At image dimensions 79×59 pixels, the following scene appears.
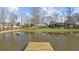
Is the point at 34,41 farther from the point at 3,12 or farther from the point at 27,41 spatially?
the point at 3,12

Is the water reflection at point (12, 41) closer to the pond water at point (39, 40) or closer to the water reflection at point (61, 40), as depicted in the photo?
the pond water at point (39, 40)

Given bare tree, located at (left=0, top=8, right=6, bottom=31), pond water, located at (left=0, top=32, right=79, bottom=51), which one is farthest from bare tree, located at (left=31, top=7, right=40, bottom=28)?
bare tree, located at (left=0, top=8, right=6, bottom=31)

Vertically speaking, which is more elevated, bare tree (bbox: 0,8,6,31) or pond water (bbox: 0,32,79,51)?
bare tree (bbox: 0,8,6,31)

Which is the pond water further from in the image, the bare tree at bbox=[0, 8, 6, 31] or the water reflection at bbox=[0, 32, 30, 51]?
the bare tree at bbox=[0, 8, 6, 31]

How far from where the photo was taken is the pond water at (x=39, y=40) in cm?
167

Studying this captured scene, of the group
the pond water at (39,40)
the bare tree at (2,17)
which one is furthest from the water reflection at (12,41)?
the bare tree at (2,17)

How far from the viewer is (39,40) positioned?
5.52 feet

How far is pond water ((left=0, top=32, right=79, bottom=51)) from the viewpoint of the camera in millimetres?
1669

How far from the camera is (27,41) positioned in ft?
5.50

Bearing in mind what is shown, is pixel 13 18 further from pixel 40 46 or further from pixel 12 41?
pixel 40 46

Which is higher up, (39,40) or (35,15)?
(35,15)

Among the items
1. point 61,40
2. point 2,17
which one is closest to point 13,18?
point 2,17
